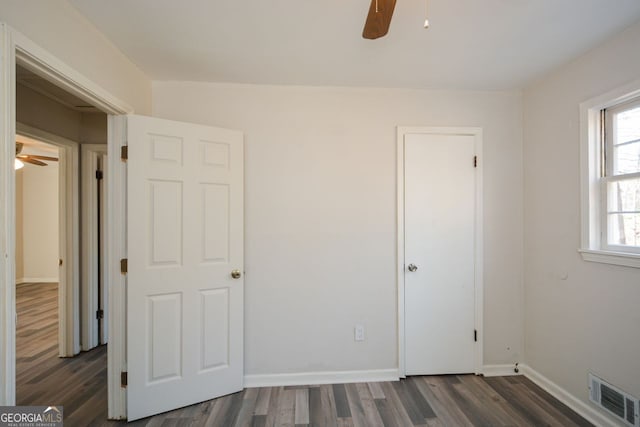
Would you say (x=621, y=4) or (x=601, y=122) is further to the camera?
(x=601, y=122)

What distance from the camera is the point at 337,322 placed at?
2256 millimetres

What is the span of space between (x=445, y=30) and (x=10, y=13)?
83.4 inches

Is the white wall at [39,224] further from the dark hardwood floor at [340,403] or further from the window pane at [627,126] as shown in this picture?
the window pane at [627,126]

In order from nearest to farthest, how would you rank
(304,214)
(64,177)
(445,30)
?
(445,30) < (304,214) < (64,177)

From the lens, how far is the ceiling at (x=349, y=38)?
1.42m

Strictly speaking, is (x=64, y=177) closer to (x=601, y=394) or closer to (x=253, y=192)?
(x=253, y=192)

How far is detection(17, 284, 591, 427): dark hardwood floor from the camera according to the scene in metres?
1.79

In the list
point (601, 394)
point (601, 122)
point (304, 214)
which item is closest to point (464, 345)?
point (601, 394)

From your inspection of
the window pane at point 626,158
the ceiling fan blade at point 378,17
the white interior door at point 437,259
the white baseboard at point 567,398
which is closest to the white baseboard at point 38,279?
the white interior door at point 437,259

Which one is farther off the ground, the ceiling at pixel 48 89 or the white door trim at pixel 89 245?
the ceiling at pixel 48 89

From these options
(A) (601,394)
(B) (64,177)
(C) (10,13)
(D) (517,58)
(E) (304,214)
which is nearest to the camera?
(C) (10,13)

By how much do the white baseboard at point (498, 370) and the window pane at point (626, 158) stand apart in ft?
5.74

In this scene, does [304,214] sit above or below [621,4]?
below

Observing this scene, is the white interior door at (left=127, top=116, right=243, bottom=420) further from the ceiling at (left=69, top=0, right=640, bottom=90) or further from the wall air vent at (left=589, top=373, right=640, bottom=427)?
the wall air vent at (left=589, top=373, right=640, bottom=427)
